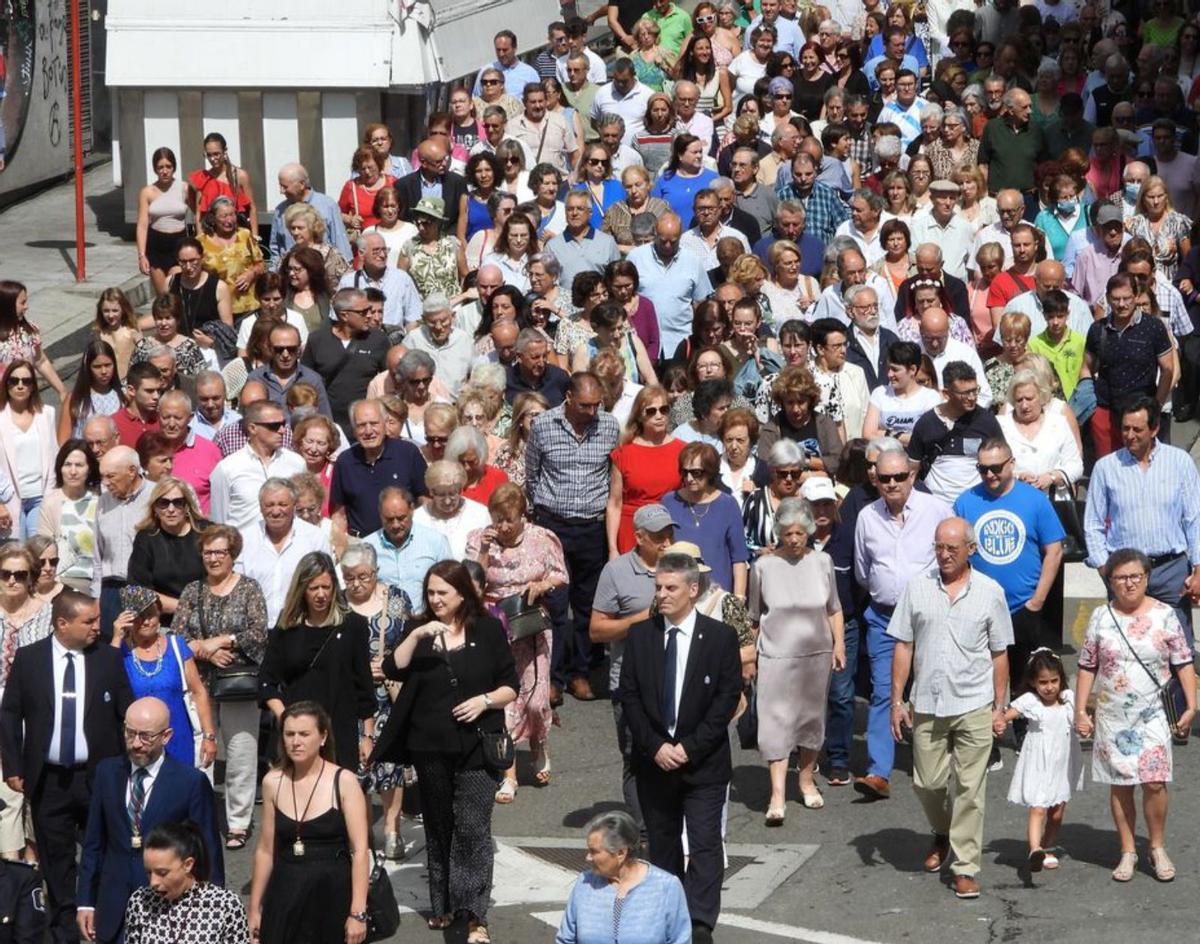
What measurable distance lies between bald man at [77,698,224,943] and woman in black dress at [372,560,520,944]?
1156 mm

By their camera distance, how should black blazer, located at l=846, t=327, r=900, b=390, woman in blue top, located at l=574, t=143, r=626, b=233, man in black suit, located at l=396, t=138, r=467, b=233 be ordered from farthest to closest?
woman in blue top, located at l=574, t=143, r=626, b=233 → man in black suit, located at l=396, t=138, r=467, b=233 → black blazer, located at l=846, t=327, r=900, b=390

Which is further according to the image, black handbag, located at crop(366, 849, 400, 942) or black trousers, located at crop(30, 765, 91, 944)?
black trousers, located at crop(30, 765, 91, 944)

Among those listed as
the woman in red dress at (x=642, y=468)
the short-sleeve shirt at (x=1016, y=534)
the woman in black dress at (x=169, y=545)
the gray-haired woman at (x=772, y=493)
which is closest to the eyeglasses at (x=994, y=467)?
the short-sleeve shirt at (x=1016, y=534)

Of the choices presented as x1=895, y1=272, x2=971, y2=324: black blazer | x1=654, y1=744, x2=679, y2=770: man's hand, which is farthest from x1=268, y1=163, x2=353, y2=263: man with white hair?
x1=654, y1=744, x2=679, y2=770: man's hand

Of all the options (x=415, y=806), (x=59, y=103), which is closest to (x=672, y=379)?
(x=415, y=806)

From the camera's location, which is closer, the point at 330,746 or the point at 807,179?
the point at 330,746

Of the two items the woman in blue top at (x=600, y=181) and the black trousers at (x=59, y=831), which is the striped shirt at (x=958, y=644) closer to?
the black trousers at (x=59, y=831)

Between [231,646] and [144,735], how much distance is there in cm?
213

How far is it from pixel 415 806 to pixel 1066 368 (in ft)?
19.7

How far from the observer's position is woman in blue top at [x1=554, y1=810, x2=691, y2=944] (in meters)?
9.37

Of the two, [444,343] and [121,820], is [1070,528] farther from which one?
[121,820]

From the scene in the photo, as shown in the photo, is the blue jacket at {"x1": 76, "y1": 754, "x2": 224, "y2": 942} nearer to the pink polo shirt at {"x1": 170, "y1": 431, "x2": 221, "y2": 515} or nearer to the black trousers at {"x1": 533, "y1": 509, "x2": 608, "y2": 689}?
the pink polo shirt at {"x1": 170, "y1": 431, "x2": 221, "y2": 515}

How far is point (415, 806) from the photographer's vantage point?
527 inches

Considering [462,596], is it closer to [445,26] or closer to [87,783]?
[87,783]
